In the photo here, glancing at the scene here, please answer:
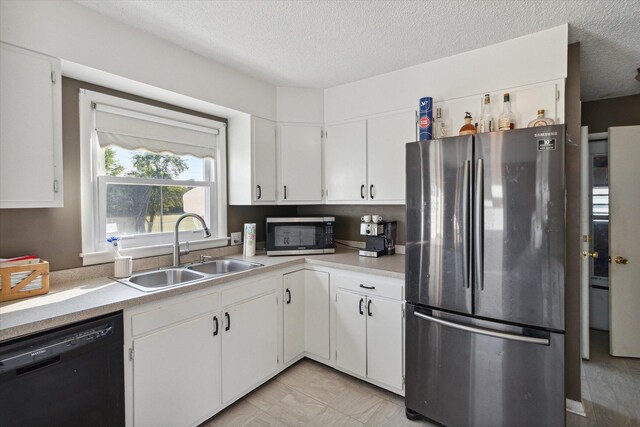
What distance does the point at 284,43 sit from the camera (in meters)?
2.10

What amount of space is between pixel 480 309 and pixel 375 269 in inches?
27.7

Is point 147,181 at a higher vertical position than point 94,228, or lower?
higher

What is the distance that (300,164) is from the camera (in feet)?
9.66

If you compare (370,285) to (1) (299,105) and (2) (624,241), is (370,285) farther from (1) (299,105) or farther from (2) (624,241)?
(2) (624,241)

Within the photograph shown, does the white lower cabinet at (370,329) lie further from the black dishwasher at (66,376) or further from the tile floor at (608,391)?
the black dishwasher at (66,376)

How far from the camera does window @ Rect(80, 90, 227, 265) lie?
2.00 meters

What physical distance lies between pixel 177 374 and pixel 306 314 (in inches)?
43.3

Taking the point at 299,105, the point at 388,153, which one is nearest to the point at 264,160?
the point at 299,105

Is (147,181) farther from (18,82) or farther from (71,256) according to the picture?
(18,82)

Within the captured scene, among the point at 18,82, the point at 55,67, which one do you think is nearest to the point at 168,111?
the point at 55,67

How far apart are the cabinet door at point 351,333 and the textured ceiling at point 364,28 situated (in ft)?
5.86

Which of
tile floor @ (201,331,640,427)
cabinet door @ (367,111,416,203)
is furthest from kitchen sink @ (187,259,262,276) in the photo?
cabinet door @ (367,111,416,203)

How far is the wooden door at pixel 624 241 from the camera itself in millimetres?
2727

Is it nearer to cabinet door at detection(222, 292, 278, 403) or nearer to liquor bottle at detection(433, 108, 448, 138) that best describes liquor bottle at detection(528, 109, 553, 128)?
liquor bottle at detection(433, 108, 448, 138)
